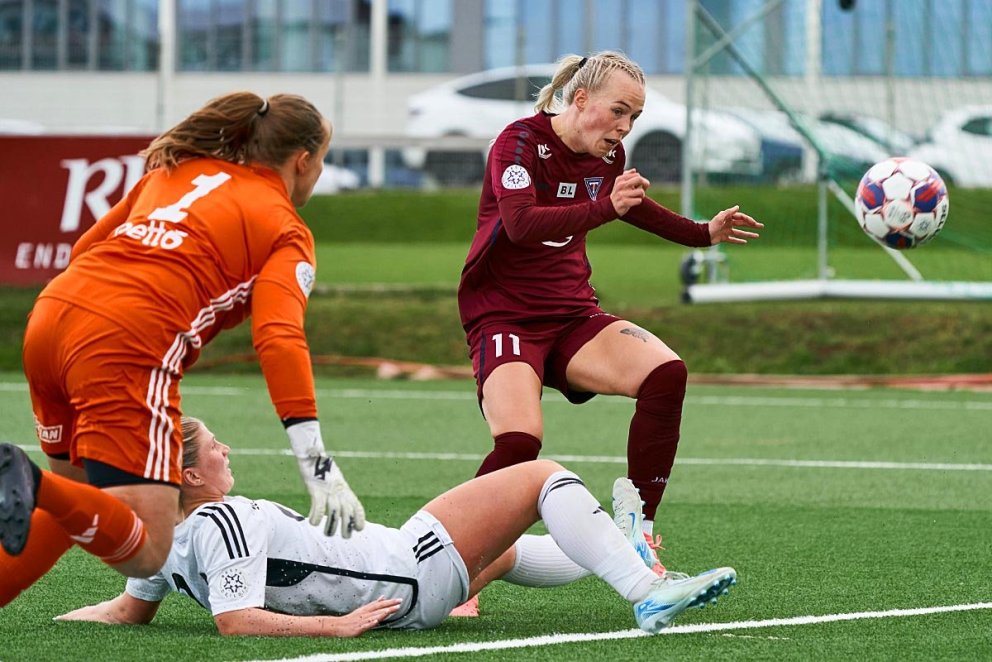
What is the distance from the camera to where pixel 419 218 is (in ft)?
97.9

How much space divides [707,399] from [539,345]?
756 centimetres

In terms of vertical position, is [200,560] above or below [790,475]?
above

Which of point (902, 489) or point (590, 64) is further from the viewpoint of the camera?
point (902, 489)

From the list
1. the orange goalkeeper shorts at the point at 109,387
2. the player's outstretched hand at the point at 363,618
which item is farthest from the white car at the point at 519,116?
the orange goalkeeper shorts at the point at 109,387

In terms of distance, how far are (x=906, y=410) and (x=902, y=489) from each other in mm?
3949

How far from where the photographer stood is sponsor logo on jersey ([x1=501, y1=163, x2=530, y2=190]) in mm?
5805

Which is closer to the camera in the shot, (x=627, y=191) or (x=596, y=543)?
(x=596, y=543)

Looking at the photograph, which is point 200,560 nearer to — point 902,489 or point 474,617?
point 474,617

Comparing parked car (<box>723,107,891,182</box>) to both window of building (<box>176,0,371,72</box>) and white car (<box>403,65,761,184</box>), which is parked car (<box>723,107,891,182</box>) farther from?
window of building (<box>176,0,371,72</box>)

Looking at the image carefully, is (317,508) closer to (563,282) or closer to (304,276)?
(304,276)

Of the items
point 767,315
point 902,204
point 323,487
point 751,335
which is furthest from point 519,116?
point 323,487

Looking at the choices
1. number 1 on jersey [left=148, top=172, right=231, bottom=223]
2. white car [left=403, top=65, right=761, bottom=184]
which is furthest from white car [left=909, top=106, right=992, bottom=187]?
number 1 on jersey [left=148, top=172, right=231, bottom=223]

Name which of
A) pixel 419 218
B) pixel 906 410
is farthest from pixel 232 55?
pixel 906 410

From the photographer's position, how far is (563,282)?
20.2 ft
